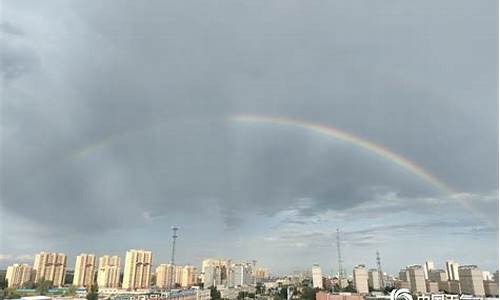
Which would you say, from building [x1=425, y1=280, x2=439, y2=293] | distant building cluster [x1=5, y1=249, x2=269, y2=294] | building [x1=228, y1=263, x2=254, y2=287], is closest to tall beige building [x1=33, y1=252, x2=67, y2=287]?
distant building cluster [x1=5, y1=249, x2=269, y2=294]

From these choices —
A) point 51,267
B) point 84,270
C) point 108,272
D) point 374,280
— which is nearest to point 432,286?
point 374,280

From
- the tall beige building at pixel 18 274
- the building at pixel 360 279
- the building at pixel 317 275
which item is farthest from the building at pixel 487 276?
the tall beige building at pixel 18 274

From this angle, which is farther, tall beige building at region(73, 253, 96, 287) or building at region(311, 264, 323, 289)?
building at region(311, 264, 323, 289)

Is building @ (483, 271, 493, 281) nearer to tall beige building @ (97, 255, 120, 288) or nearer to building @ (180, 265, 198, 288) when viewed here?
building @ (180, 265, 198, 288)

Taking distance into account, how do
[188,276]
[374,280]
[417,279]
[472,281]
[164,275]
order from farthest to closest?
[188,276] → [374,280] → [164,275] → [417,279] → [472,281]

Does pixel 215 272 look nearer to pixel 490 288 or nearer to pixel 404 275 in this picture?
pixel 404 275

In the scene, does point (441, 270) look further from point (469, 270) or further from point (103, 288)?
point (103, 288)
